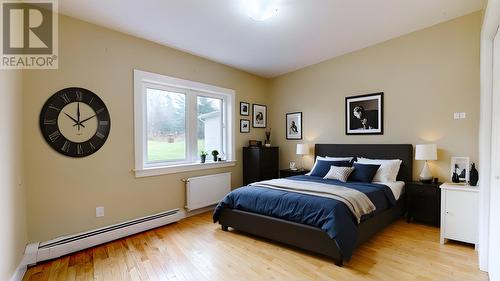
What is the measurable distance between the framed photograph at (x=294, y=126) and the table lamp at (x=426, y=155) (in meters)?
2.14

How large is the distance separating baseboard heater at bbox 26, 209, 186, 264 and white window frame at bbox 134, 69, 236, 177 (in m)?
0.64

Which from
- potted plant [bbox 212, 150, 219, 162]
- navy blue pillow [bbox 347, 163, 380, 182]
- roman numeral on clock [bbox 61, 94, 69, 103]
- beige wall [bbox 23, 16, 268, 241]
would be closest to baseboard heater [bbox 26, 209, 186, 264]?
beige wall [bbox 23, 16, 268, 241]

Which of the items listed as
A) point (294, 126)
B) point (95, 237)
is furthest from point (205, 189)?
point (294, 126)

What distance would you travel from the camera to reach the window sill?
11.4ft

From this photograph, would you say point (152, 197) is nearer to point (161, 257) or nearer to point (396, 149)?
point (161, 257)

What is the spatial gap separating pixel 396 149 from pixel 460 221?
4.39 ft

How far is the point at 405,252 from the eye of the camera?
2699 millimetres

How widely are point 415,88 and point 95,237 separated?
4.87m

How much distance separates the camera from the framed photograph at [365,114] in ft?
13.6

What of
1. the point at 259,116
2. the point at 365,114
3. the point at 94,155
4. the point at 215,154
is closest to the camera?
the point at 94,155

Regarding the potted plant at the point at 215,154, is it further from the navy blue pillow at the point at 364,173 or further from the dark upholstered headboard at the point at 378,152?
the navy blue pillow at the point at 364,173

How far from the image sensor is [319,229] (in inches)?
98.7

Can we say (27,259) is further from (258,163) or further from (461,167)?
(461,167)

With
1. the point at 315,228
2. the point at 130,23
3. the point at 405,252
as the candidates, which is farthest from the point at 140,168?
the point at 405,252
